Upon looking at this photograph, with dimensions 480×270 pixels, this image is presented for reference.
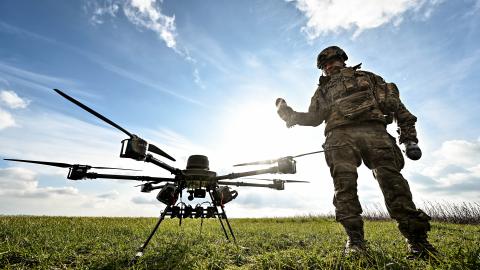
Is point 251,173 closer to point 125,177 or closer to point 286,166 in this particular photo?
point 286,166

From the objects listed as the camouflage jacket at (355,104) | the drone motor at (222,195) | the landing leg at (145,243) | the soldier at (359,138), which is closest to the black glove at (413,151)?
the soldier at (359,138)

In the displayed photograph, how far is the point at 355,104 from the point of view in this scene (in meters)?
4.91

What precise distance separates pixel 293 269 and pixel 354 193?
1.73m

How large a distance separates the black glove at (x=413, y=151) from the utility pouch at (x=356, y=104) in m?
0.99

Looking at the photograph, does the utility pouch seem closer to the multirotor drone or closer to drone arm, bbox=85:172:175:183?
the multirotor drone

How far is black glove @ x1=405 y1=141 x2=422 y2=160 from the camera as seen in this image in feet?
15.7

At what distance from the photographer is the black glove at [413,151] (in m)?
4.80

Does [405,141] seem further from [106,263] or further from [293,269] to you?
[106,263]

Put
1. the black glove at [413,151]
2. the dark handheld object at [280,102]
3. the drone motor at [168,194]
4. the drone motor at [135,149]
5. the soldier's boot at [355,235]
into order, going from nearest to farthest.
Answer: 1. the drone motor at [135,149]
2. the soldier's boot at [355,235]
3. the drone motor at [168,194]
4. the black glove at [413,151]
5. the dark handheld object at [280,102]

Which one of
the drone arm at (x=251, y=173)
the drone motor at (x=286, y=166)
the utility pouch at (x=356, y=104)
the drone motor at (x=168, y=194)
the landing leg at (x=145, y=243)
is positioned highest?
the utility pouch at (x=356, y=104)

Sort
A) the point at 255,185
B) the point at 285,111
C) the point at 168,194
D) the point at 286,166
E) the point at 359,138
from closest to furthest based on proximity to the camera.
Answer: the point at 286,166 → the point at 168,194 → the point at 359,138 → the point at 255,185 → the point at 285,111

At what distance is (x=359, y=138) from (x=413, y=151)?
40.5 inches

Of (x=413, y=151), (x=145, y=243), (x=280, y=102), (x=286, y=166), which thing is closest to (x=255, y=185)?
(x=286, y=166)

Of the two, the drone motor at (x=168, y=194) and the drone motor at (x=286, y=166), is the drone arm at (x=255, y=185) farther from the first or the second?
the drone motor at (x=286, y=166)
